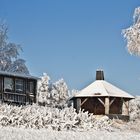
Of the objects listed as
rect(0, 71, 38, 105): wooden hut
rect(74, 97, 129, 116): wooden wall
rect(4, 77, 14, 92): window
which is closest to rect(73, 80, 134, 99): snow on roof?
rect(74, 97, 129, 116): wooden wall

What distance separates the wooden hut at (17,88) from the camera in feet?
126

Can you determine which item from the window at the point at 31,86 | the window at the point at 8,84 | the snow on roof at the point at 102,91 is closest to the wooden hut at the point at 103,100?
the snow on roof at the point at 102,91

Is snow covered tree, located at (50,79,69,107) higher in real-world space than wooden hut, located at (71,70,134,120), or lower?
higher

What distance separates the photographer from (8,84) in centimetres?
3916

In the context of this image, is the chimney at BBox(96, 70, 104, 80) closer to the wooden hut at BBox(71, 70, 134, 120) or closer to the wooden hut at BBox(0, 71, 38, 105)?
the wooden hut at BBox(71, 70, 134, 120)

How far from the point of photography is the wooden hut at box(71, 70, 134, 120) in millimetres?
42844

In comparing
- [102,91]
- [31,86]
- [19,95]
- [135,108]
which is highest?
[31,86]

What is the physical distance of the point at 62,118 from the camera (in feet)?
62.5

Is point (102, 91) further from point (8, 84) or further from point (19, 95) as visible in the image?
point (8, 84)

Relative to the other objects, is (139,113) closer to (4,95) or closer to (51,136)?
(4,95)

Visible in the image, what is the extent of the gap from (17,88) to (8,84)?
1154 mm

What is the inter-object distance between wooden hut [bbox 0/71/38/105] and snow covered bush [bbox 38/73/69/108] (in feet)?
A: 63.0

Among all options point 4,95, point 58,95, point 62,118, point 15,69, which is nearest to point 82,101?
point 4,95

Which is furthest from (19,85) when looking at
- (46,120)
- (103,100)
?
(46,120)
